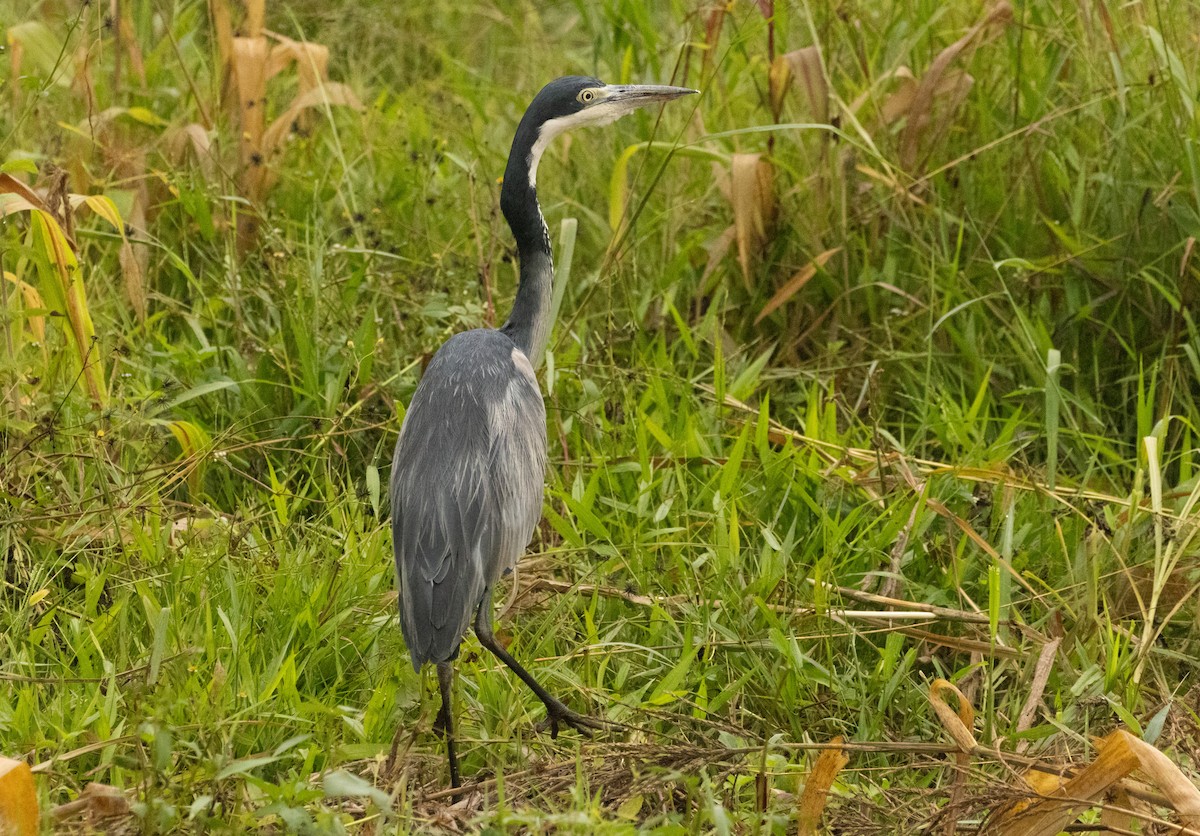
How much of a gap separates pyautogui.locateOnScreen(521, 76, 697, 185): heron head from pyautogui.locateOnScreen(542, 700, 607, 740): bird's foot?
1.43 meters

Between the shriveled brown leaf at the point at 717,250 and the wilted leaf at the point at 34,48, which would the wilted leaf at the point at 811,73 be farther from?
the wilted leaf at the point at 34,48

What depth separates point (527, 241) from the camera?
3871mm

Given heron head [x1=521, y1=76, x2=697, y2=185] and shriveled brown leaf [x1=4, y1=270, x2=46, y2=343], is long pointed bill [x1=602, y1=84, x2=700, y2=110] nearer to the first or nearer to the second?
heron head [x1=521, y1=76, x2=697, y2=185]

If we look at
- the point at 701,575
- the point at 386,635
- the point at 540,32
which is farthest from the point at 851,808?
the point at 540,32

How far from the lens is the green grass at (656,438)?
3.05 metres

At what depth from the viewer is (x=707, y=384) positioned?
466 centimetres

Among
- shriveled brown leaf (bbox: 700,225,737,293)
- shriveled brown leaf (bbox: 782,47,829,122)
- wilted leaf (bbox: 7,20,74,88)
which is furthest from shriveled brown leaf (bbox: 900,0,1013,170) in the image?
wilted leaf (bbox: 7,20,74,88)

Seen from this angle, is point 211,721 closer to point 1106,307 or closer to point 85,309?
point 85,309

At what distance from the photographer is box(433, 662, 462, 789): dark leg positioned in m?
2.98

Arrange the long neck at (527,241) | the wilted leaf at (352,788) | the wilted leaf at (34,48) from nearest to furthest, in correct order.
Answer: the wilted leaf at (352,788)
the long neck at (527,241)
the wilted leaf at (34,48)

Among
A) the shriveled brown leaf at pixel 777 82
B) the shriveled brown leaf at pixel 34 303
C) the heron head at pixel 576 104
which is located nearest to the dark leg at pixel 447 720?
the heron head at pixel 576 104

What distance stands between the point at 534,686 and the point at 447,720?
0.32 m

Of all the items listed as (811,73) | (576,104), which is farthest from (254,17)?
(811,73)

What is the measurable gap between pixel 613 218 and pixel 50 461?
1.90 m
